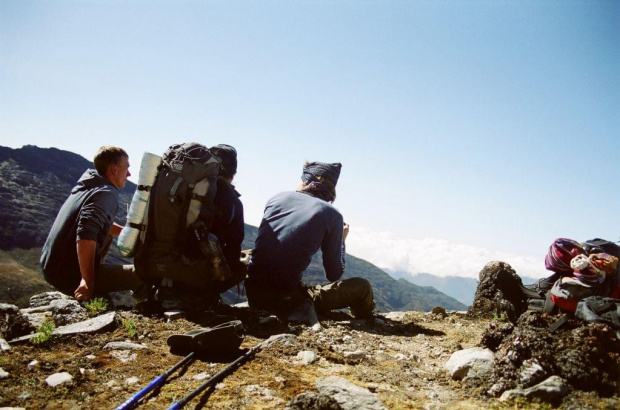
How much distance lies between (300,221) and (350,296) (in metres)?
2.01

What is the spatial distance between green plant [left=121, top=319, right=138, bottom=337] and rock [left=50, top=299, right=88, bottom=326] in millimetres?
865

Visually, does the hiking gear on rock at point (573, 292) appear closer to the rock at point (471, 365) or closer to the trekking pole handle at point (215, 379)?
the rock at point (471, 365)

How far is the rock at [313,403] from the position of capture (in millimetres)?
3105

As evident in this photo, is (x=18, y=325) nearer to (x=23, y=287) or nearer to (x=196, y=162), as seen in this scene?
(x=196, y=162)

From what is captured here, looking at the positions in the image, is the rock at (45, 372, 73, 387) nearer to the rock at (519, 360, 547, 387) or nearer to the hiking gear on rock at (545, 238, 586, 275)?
the rock at (519, 360, 547, 387)

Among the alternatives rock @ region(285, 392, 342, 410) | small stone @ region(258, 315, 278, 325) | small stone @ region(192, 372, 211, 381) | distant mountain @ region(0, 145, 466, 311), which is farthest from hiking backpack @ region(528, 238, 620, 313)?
distant mountain @ region(0, 145, 466, 311)

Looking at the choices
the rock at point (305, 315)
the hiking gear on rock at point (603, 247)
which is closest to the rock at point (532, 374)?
the hiking gear on rock at point (603, 247)

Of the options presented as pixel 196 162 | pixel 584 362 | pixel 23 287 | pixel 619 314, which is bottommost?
pixel 23 287

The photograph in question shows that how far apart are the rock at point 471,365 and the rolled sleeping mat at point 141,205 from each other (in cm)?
512

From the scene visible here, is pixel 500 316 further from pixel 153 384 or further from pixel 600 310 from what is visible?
pixel 153 384

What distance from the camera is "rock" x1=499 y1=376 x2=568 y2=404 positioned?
133 inches

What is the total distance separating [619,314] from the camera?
4.19 meters

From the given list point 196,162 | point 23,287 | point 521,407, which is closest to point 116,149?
point 196,162

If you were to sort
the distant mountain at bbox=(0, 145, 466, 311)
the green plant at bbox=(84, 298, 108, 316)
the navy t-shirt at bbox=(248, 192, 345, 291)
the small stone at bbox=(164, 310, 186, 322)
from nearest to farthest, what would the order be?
1. the small stone at bbox=(164, 310, 186, 322)
2. the green plant at bbox=(84, 298, 108, 316)
3. the navy t-shirt at bbox=(248, 192, 345, 291)
4. the distant mountain at bbox=(0, 145, 466, 311)
